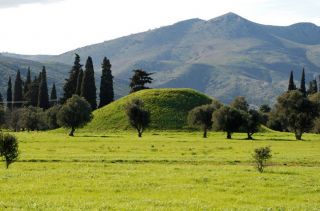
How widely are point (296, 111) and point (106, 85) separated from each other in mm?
65500

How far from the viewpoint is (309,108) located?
123625 millimetres

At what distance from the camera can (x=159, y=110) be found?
155125 millimetres

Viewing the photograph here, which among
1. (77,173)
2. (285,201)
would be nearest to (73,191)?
(77,173)

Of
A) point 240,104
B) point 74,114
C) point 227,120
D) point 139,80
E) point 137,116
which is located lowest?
point 227,120

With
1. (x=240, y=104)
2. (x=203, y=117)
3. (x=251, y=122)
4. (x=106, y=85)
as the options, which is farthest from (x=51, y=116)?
(x=251, y=122)

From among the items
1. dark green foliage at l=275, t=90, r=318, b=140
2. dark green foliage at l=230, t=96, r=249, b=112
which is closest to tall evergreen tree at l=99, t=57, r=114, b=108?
dark green foliage at l=230, t=96, r=249, b=112

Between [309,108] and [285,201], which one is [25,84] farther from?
[285,201]

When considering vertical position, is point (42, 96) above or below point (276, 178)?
above

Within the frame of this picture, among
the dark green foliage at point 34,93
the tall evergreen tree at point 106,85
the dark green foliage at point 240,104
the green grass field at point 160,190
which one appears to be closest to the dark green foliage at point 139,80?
the tall evergreen tree at point 106,85

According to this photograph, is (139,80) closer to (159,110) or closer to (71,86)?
(71,86)

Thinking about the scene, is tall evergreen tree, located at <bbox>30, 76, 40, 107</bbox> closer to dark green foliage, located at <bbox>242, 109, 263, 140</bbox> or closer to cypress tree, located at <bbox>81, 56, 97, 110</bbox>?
cypress tree, located at <bbox>81, 56, 97, 110</bbox>

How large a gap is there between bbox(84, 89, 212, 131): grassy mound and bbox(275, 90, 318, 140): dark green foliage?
105 ft

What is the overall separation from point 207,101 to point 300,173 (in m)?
125

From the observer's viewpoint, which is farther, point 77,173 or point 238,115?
point 238,115
